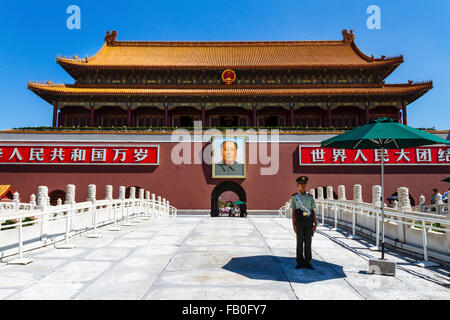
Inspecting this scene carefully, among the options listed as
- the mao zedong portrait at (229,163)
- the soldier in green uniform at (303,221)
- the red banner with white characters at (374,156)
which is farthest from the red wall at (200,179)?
the soldier in green uniform at (303,221)

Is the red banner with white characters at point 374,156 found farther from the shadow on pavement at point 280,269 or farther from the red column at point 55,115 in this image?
the red column at point 55,115

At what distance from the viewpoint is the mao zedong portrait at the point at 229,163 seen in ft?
70.8

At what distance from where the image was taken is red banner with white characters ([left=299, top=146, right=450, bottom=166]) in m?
21.4

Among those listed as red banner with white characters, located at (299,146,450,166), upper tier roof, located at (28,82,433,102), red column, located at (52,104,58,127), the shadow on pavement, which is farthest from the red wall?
the shadow on pavement

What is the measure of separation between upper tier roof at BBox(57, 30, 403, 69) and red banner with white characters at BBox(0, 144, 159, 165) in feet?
24.4

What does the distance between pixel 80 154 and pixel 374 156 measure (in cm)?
1971

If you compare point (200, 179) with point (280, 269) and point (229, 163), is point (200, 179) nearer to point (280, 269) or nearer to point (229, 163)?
point (229, 163)

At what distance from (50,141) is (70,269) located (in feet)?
62.5

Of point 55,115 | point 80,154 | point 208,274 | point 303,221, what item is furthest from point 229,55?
point 208,274

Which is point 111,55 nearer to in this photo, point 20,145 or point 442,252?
point 20,145

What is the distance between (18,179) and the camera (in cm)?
2128

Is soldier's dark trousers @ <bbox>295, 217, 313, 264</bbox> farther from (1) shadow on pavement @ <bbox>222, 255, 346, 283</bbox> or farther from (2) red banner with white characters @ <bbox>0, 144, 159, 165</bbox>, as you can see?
(2) red banner with white characters @ <bbox>0, 144, 159, 165</bbox>

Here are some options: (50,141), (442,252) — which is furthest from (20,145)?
(442,252)

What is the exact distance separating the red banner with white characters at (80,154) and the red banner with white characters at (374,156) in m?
10.5
